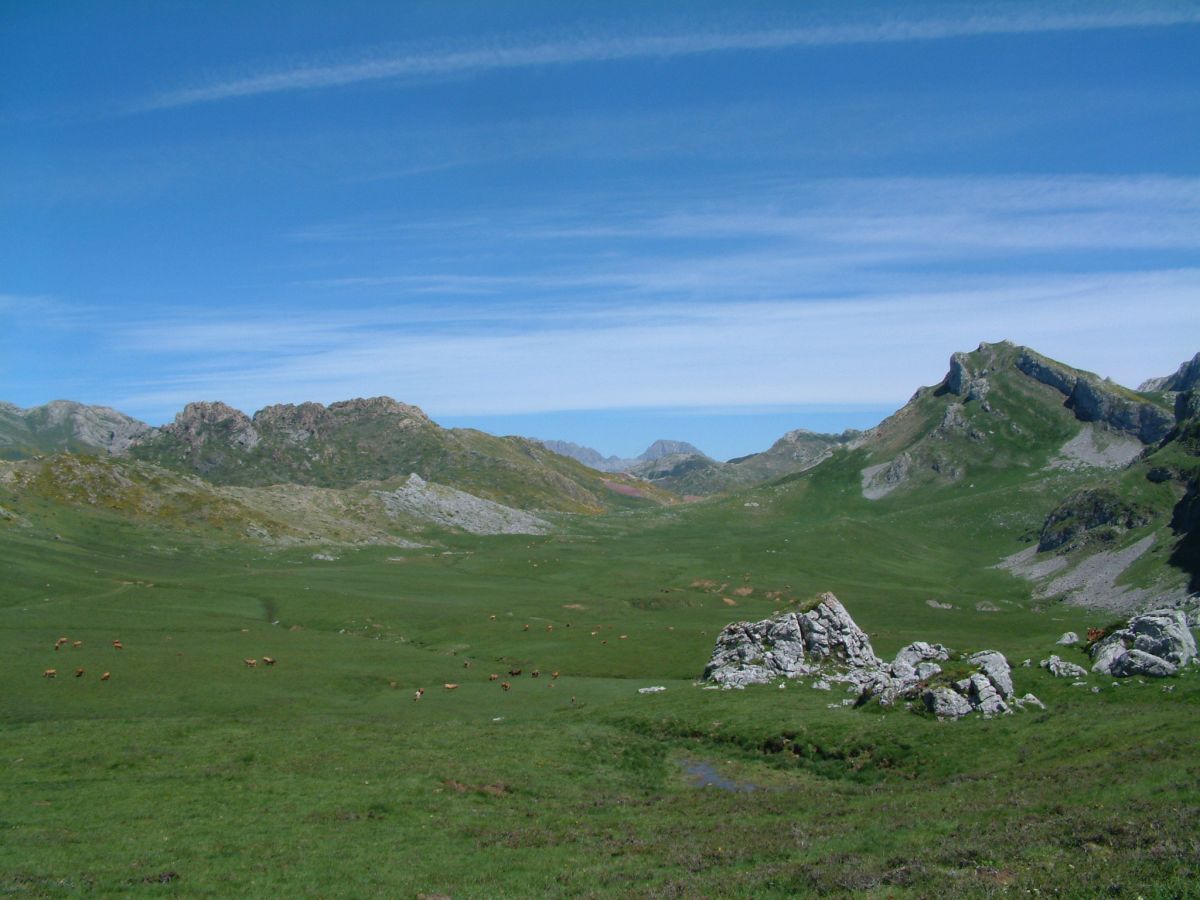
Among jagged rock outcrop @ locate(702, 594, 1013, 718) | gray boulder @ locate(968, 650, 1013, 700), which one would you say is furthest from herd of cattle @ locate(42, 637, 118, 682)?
gray boulder @ locate(968, 650, 1013, 700)

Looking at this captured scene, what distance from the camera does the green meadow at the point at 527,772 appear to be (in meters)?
27.1

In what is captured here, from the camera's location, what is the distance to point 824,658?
70.8 m

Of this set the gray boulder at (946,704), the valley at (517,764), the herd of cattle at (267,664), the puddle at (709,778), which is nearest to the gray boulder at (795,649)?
the valley at (517,764)

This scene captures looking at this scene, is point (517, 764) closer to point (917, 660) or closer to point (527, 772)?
point (527, 772)

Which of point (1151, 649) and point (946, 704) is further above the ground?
point (1151, 649)

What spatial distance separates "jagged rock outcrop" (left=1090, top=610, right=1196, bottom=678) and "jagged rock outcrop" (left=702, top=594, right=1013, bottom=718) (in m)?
6.27

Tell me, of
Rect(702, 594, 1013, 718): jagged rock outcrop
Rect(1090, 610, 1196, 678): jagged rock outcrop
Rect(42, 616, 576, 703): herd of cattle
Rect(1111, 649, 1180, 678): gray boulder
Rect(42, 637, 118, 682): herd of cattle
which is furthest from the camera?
Rect(42, 616, 576, 703): herd of cattle

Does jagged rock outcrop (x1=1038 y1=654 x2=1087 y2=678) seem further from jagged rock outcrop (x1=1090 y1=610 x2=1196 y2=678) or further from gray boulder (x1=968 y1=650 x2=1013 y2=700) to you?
gray boulder (x1=968 y1=650 x2=1013 y2=700)

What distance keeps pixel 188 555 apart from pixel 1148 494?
211649 mm

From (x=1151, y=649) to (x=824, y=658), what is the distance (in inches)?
1027

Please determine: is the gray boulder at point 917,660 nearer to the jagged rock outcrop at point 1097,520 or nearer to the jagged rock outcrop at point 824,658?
the jagged rock outcrop at point 824,658

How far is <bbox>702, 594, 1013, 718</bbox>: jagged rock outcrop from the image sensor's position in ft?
184

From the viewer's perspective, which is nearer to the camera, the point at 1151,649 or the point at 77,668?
the point at 1151,649

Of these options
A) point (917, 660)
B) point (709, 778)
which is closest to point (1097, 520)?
point (917, 660)
